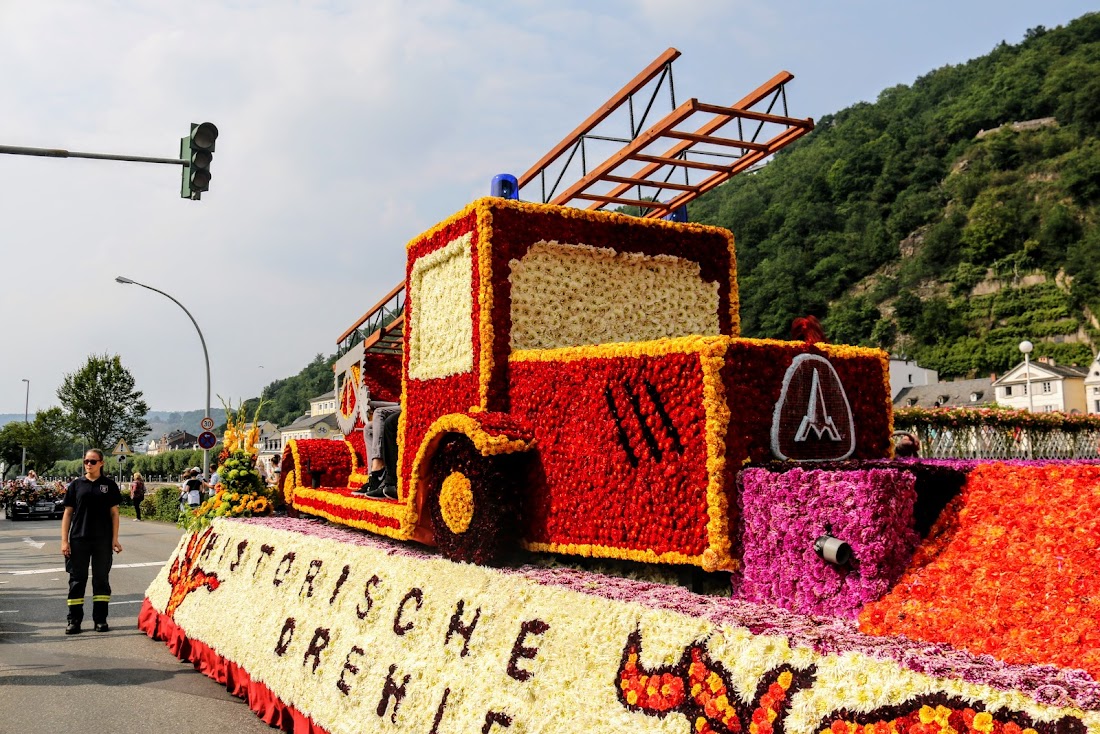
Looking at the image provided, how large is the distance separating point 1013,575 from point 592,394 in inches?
81.0

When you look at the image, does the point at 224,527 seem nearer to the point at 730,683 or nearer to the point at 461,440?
the point at 461,440

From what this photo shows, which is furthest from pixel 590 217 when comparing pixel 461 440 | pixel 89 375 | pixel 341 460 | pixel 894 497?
pixel 89 375

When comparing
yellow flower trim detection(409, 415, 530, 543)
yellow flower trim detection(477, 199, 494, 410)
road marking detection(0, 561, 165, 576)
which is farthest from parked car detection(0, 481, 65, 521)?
yellow flower trim detection(477, 199, 494, 410)

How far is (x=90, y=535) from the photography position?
8117 millimetres

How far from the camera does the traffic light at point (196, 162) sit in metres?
9.28

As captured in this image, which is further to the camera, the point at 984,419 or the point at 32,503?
the point at 32,503

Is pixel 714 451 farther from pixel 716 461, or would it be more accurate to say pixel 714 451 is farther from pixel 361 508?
pixel 361 508

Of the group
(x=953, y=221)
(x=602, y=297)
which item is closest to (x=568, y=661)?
(x=602, y=297)

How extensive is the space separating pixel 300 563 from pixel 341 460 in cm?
225

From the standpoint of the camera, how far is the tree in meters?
46.3

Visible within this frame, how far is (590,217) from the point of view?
525 cm

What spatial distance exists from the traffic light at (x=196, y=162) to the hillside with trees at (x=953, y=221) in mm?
60296

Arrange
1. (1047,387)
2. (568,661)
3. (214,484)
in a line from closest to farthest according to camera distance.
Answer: (568,661) < (214,484) < (1047,387)

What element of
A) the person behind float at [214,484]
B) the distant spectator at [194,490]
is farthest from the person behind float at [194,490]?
the person behind float at [214,484]
